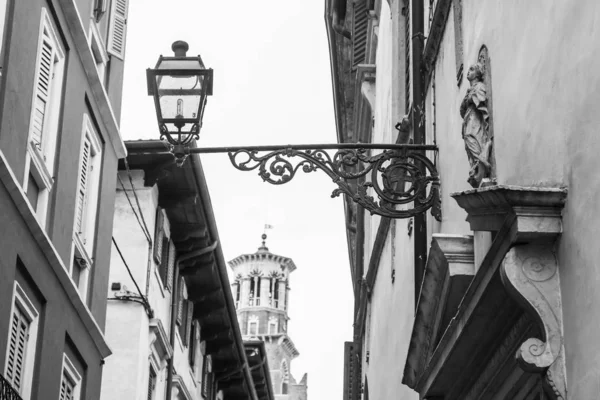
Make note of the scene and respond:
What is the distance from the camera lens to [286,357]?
435 feet

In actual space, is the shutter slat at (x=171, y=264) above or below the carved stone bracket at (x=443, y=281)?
above

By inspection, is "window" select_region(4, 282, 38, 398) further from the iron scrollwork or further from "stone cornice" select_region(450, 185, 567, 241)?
"stone cornice" select_region(450, 185, 567, 241)

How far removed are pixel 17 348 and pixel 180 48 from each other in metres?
3.83

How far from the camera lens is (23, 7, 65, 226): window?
1285cm

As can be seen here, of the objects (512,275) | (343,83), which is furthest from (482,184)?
(343,83)

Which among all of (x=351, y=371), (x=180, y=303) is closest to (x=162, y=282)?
(x=180, y=303)

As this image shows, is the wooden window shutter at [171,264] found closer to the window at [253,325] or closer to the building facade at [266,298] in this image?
the building facade at [266,298]

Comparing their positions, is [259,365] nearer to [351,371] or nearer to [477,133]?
[351,371]

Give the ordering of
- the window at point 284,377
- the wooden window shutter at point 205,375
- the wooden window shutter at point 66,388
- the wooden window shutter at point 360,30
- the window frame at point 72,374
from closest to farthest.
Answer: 1. the window frame at point 72,374
2. the wooden window shutter at point 66,388
3. the wooden window shutter at point 360,30
4. the wooden window shutter at point 205,375
5. the window at point 284,377

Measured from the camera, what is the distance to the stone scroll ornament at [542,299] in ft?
18.9

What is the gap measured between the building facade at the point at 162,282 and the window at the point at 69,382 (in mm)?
4165

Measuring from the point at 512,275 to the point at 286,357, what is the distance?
419 ft

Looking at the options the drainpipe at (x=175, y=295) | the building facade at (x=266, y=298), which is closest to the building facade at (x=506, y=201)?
the drainpipe at (x=175, y=295)

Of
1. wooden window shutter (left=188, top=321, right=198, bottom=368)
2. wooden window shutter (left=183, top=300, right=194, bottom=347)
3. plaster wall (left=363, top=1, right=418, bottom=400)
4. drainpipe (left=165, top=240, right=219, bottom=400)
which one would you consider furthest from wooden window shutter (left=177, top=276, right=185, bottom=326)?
plaster wall (left=363, top=1, right=418, bottom=400)
